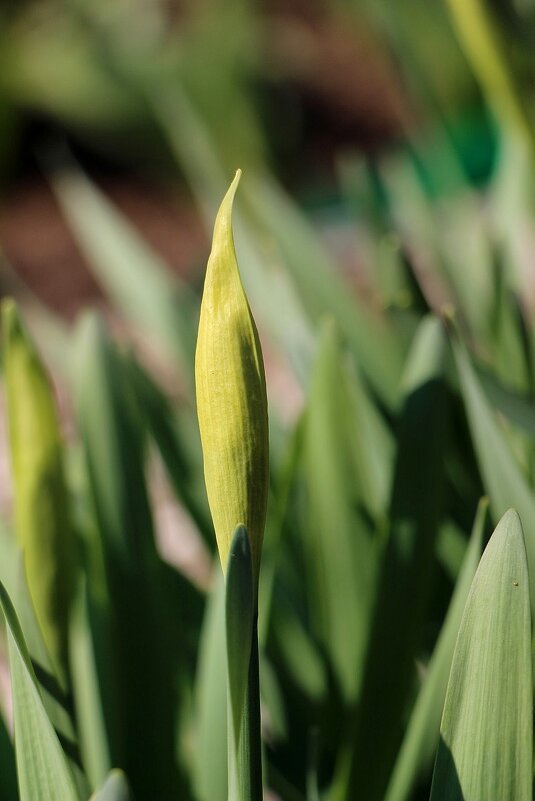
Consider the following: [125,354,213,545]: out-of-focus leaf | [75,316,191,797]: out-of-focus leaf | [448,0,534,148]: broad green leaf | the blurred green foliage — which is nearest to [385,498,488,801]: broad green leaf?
the blurred green foliage

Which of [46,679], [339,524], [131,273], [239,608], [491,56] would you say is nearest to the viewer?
[239,608]

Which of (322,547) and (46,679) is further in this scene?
(322,547)

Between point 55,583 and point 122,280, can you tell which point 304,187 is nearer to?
point 122,280

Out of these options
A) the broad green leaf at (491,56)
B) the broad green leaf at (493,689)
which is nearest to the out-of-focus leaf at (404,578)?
the broad green leaf at (493,689)

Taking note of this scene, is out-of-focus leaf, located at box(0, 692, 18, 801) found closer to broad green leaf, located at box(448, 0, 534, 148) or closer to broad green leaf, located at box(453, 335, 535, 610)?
broad green leaf, located at box(453, 335, 535, 610)

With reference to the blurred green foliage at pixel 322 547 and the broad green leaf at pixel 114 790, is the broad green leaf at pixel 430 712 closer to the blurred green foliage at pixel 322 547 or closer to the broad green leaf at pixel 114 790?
the blurred green foliage at pixel 322 547

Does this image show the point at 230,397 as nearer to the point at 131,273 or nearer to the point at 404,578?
the point at 404,578

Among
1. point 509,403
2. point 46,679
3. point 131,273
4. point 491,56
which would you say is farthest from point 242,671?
point 131,273
